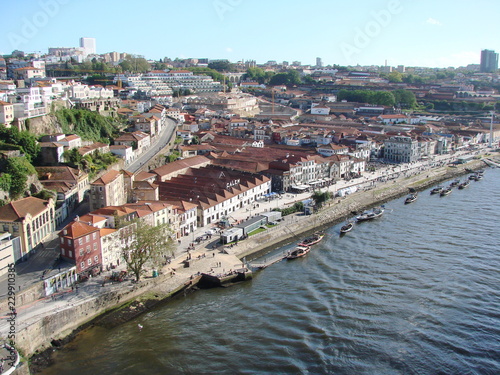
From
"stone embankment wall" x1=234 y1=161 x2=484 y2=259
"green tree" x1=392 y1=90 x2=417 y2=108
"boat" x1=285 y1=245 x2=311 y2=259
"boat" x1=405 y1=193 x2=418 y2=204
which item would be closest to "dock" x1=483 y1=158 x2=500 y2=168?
"stone embankment wall" x1=234 y1=161 x2=484 y2=259

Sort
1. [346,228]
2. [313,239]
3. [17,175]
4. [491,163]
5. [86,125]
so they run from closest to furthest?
[17,175] < [313,239] < [346,228] < [86,125] < [491,163]

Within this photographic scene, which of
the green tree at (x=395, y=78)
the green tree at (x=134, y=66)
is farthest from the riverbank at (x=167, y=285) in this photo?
the green tree at (x=395, y=78)

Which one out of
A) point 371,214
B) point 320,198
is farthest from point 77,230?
point 371,214

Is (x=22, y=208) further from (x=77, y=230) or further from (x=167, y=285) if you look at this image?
(x=167, y=285)

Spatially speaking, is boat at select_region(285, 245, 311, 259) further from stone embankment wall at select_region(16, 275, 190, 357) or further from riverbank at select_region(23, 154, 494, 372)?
stone embankment wall at select_region(16, 275, 190, 357)

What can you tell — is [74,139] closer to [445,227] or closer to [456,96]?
[445,227]

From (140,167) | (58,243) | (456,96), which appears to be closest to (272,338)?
(58,243)
